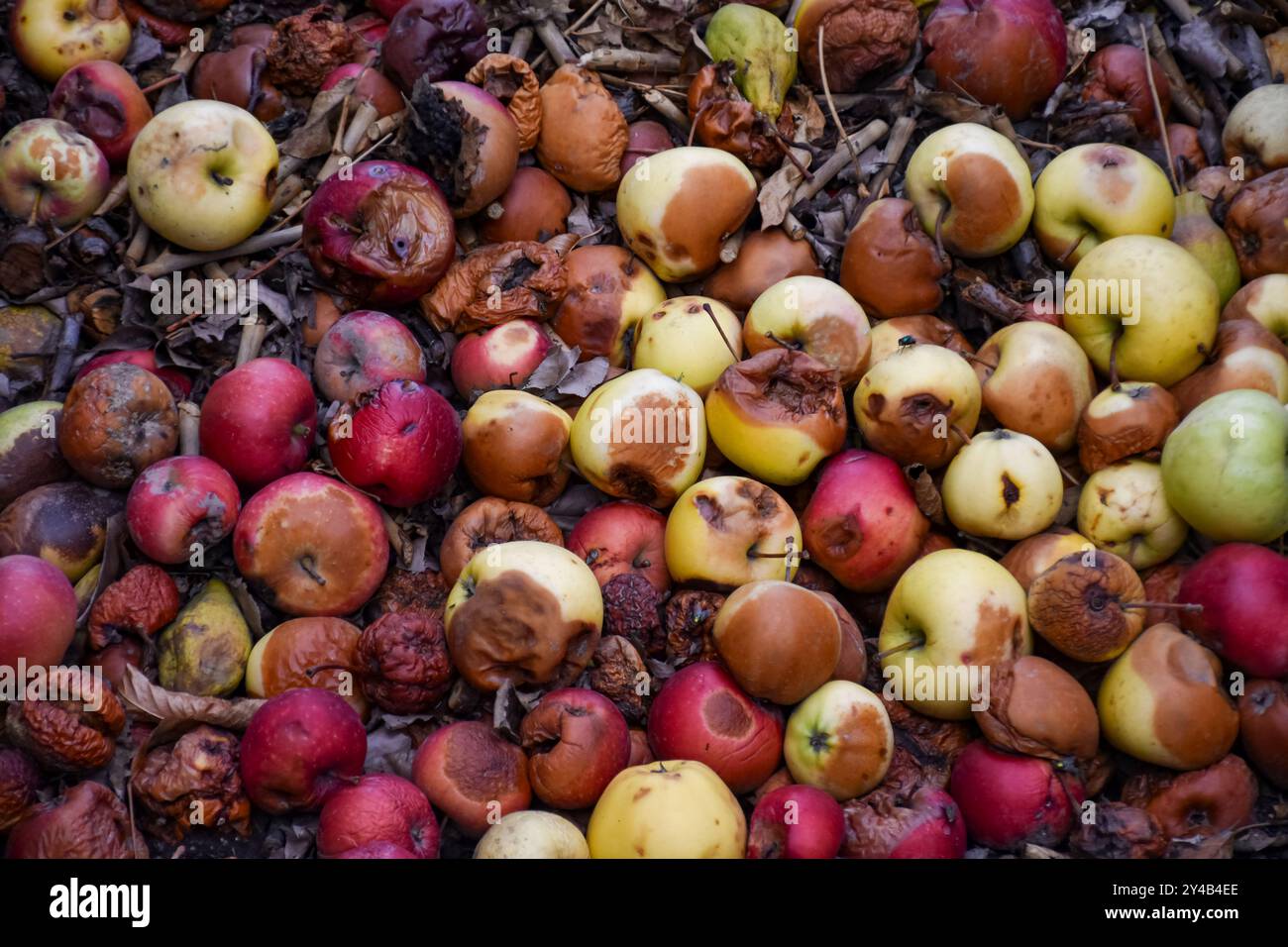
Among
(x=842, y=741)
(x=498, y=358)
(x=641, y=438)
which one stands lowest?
(x=842, y=741)

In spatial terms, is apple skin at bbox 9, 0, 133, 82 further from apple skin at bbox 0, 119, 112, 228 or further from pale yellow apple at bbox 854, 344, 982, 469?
pale yellow apple at bbox 854, 344, 982, 469

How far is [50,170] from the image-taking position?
445cm

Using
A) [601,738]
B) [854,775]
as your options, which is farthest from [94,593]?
[854,775]

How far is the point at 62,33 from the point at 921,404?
13.0 ft

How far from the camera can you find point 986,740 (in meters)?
3.71

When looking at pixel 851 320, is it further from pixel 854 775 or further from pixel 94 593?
pixel 94 593

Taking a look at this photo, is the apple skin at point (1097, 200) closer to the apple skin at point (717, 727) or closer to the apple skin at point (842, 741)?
the apple skin at point (842, 741)

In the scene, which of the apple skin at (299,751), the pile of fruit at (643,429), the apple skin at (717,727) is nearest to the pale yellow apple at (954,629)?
the pile of fruit at (643,429)

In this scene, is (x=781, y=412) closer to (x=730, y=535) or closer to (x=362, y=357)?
(x=730, y=535)

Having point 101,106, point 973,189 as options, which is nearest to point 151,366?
point 101,106

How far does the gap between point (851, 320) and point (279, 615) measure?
7.87 feet

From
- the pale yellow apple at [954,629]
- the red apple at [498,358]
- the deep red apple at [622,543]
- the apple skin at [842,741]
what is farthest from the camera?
the red apple at [498,358]

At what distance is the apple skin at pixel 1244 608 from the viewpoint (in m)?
3.59

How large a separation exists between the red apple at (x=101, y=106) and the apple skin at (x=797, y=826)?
12.2 ft
